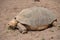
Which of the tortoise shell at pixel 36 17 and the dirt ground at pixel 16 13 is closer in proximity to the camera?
the dirt ground at pixel 16 13

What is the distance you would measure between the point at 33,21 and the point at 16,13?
1.18 m

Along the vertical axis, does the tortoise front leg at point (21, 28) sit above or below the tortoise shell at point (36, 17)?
below

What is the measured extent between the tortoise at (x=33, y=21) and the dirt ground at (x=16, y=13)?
0.38 feet

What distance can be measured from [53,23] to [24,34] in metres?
0.76

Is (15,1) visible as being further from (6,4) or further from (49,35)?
(49,35)

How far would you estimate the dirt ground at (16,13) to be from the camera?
138 inches

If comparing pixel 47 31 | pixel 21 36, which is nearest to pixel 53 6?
pixel 47 31

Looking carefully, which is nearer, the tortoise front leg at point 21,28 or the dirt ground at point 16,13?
the dirt ground at point 16,13

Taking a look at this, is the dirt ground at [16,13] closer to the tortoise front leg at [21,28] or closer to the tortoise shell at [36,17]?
the tortoise front leg at [21,28]

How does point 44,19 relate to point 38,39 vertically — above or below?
above

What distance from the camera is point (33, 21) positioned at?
3.73m

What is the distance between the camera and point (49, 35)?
3.51m

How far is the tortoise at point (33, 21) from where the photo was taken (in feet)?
12.2

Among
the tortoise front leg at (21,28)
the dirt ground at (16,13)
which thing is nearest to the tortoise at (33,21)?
the tortoise front leg at (21,28)
